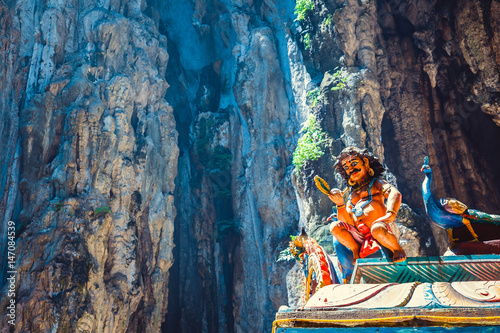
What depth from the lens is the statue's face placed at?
4258mm

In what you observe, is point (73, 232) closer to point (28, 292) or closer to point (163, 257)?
point (28, 292)

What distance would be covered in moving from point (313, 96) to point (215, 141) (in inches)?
238

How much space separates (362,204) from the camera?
411 cm

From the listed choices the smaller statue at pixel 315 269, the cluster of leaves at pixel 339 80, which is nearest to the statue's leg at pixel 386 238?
the smaller statue at pixel 315 269

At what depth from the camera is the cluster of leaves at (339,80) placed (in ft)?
39.2

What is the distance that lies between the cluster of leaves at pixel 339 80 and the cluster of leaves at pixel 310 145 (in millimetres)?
1176

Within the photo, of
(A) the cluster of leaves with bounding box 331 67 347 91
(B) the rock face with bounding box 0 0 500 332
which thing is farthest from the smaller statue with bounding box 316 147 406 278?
(A) the cluster of leaves with bounding box 331 67 347 91

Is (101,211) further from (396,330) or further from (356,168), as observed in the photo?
(396,330)

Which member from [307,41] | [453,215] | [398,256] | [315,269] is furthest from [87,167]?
[398,256]

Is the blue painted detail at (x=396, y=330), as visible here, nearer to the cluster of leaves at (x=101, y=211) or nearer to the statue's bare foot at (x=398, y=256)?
the statue's bare foot at (x=398, y=256)

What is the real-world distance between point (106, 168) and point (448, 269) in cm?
1316

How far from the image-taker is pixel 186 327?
51.8 ft

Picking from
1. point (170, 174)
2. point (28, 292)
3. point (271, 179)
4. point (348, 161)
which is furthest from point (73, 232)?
point (348, 161)

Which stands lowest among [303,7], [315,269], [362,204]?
[315,269]
